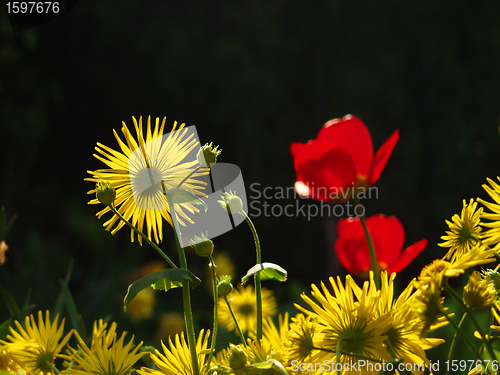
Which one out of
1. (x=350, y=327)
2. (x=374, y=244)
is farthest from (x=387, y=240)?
(x=350, y=327)

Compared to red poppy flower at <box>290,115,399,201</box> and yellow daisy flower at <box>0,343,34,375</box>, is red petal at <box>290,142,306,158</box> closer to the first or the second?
red poppy flower at <box>290,115,399,201</box>

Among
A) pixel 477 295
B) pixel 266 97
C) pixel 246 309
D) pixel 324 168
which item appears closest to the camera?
pixel 477 295

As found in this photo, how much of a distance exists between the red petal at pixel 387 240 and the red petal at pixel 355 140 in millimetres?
45

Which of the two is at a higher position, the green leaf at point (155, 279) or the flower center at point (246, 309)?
the green leaf at point (155, 279)

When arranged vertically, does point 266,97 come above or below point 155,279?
above

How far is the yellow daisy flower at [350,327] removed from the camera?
166mm

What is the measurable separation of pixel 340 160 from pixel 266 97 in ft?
6.23

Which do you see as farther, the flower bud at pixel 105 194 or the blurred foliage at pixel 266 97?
the blurred foliage at pixel 266 97

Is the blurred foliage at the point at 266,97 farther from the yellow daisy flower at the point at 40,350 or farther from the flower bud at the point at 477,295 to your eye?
the flower bud at the point at 477,295

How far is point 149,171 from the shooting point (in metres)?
0.20

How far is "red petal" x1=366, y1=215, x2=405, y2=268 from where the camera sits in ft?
0.88

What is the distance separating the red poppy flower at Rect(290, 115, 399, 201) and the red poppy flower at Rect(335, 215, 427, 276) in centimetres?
4

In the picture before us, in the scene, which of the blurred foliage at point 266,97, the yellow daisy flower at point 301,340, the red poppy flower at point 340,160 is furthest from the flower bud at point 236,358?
the blurred foliage at point 266,97

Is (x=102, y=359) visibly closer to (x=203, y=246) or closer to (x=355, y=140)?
(x=203, y=246)
